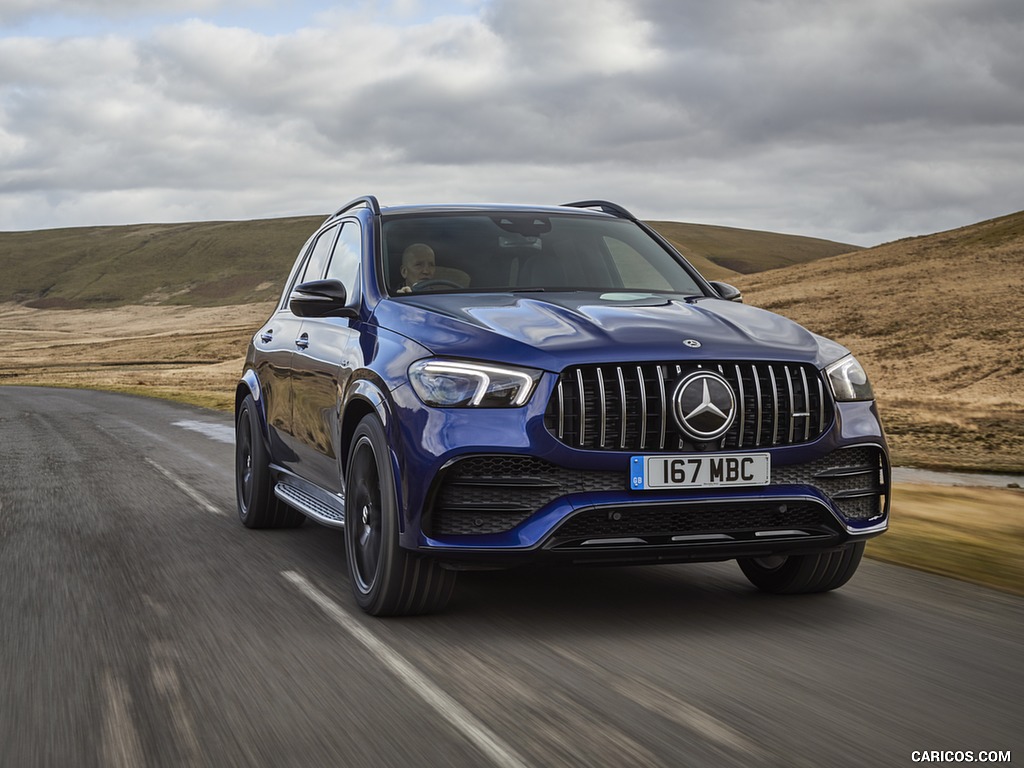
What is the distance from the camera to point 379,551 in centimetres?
537

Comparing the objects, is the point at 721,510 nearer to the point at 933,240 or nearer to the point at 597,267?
the point at 597,267

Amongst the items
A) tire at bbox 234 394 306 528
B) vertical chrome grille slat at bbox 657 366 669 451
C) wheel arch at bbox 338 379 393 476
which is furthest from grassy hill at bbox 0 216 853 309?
vertical chrome grille slat at bbox 657 366 669 451

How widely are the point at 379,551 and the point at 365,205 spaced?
2381 millimetres

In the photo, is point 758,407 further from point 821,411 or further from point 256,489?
point 256,489

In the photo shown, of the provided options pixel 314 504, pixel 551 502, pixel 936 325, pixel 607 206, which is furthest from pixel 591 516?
pixel 936 325

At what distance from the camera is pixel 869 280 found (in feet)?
147

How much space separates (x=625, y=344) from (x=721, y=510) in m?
0.74

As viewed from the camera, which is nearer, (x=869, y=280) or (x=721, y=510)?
(x=721, y=510)

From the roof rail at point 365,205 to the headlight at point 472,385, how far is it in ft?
6.55

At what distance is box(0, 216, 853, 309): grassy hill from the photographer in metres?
139

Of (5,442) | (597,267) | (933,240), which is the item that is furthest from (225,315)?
(597,267)

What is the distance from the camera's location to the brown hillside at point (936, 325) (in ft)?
65.0

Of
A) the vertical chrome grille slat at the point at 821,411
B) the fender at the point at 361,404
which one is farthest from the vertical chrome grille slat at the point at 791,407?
the fender at the point at 361,404

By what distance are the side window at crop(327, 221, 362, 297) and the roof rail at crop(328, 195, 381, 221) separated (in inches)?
4.8
